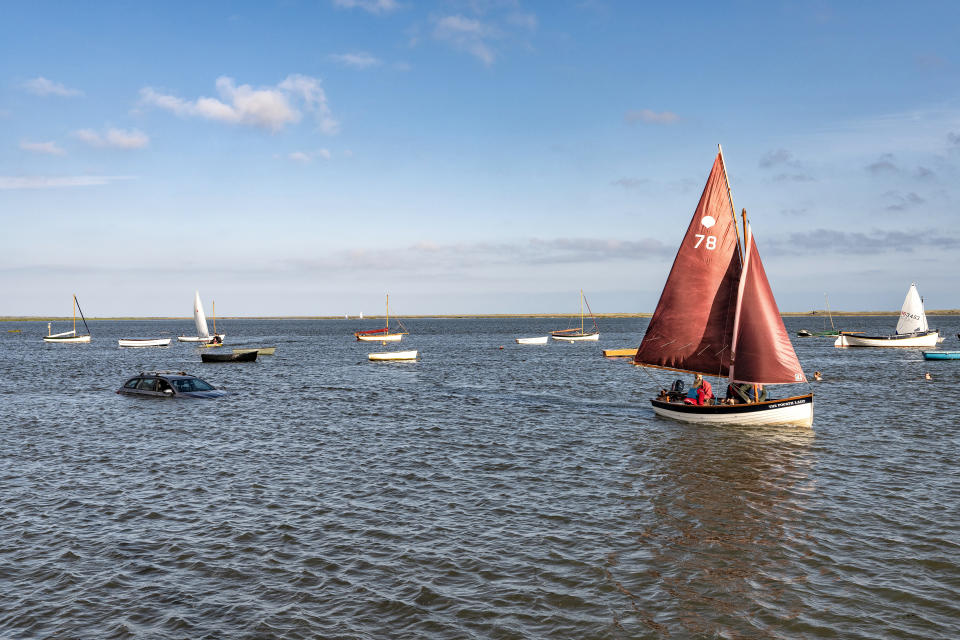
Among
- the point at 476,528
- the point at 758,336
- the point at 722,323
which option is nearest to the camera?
the point at 476,528

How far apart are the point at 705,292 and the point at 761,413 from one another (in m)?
6.46

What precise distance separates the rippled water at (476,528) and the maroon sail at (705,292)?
3993mm

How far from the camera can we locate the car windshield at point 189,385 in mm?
40128

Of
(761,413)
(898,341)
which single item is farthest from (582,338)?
(761,413)

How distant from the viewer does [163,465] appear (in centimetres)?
2289

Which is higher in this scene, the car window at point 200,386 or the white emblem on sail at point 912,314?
the white emblem on sail at point 912,314

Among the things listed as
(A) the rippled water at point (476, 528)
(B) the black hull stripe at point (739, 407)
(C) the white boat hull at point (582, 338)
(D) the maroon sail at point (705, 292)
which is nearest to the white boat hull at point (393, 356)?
(A) the rippled water at point (476, 528)

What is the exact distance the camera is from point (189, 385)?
40.8 metres

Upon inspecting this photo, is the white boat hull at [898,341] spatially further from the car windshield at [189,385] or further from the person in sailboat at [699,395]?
the car windshield at [189,385]

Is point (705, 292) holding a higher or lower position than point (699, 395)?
higher

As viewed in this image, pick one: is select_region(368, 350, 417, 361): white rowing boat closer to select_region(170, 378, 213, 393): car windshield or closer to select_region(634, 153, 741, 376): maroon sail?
select_region(170, 378, 213, 393): car windshield

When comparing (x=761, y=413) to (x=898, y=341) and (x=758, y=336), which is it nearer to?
(x=758, y=336)

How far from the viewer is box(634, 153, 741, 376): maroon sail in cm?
3050

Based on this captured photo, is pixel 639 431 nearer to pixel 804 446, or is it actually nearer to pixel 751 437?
pixel 751 437
